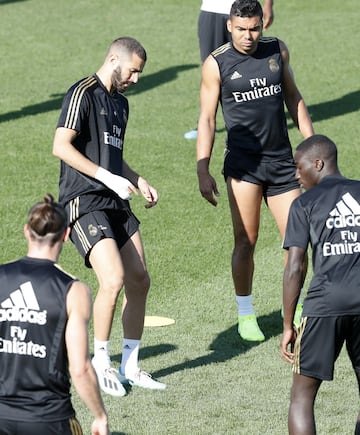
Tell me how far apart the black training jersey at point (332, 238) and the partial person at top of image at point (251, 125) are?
2668 mm

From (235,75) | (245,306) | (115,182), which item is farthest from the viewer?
(245,306)

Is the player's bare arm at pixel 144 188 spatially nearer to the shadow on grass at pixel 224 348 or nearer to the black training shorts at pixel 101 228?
the black training shorts at pixel 101 228

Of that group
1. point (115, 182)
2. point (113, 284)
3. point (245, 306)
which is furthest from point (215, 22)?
point (113, 284)

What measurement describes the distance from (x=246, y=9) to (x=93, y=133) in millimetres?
1717

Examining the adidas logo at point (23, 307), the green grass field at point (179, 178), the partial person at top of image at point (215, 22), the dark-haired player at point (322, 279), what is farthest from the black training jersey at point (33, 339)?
the partial person at top of image at point (215, 22)

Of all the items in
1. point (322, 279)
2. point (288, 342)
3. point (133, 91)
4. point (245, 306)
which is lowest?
point (245, 306)

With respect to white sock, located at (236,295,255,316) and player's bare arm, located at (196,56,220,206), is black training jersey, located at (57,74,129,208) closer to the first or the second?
player's bare arm, located at (196,56,220,206)

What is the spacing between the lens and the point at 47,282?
5496mm

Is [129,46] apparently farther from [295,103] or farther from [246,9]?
[295,103]

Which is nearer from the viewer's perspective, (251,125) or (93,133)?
(93,133)

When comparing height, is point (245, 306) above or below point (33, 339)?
below

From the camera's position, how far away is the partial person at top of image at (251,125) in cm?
928

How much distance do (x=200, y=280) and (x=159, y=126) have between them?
5401mm

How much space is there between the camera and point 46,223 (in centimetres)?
552
